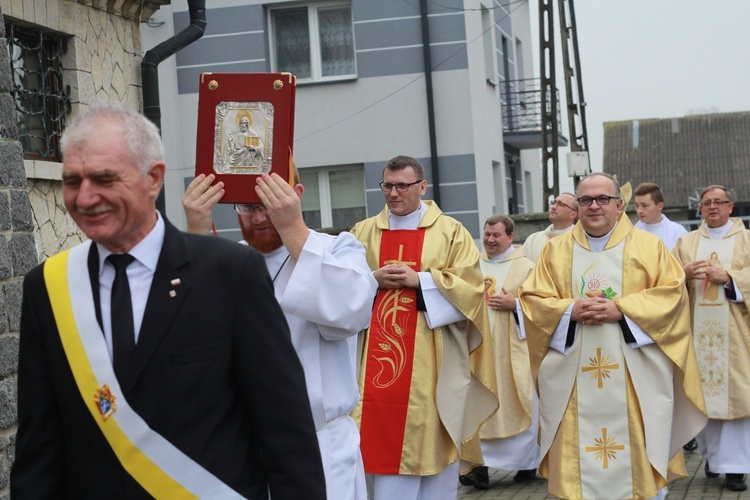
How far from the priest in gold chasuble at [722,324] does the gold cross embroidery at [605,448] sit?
2089 millimetres

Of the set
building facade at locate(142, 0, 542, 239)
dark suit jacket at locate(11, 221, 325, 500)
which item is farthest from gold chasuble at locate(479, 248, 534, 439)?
building facade at locate(142, 0, 542, 239)

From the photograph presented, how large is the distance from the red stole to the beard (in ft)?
9.35

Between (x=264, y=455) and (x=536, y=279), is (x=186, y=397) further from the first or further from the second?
(x=536, y=279)

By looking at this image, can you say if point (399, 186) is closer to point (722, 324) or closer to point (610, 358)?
point (610, 358)

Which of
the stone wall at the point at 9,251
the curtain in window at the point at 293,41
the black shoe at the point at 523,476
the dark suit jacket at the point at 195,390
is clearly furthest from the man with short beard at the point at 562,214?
the curtain in window at the point at 293,41

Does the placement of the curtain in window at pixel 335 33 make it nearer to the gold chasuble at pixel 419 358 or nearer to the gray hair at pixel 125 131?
the gold chasuble at pixel 419 358

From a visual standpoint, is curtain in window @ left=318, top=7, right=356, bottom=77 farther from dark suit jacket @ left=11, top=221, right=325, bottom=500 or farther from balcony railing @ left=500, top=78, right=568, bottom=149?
dark suit jacket @ left=11, top=221, right=325, bottom=500

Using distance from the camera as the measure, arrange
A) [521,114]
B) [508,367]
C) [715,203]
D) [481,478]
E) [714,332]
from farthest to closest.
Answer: [521,114], [508,367], [715,203], [714,332], [481,478]

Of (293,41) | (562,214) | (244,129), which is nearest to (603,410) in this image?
(562,214)

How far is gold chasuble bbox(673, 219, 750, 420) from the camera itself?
29.9 feet

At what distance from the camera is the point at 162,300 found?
2.68 m

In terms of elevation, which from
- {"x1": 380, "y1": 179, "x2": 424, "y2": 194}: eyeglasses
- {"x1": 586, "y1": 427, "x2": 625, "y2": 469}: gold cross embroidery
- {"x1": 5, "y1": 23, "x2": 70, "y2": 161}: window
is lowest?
{"x1": 586, "y1": 427, "x2": 625, "y2": 469}: gold cross embroidery

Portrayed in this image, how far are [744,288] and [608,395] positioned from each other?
255cm

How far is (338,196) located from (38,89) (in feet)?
36.0
